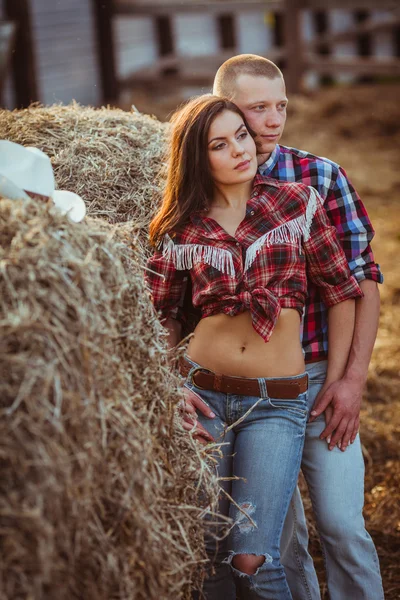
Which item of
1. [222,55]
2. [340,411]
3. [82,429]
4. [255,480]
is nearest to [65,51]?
[222,55]

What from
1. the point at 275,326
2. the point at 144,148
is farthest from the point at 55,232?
the point at 144,148

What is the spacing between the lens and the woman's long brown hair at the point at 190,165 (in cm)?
263

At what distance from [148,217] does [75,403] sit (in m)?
1.37

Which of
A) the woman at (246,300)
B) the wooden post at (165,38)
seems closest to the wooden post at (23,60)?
the wooden post at (165,38)

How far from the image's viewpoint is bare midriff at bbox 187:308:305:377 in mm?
2523

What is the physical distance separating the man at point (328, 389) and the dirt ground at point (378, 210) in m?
0.52

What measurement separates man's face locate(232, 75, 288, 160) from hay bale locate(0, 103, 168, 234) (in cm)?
53

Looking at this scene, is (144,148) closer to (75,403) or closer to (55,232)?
(55,232)

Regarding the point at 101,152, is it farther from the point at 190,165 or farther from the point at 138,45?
the point at 138,45

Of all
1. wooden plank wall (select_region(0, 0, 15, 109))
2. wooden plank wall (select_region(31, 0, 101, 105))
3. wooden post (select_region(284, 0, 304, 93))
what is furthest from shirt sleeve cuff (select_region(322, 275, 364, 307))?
wooden post (select_region(284, 0, 304, 93))

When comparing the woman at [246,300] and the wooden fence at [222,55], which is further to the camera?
the wooden fence at [222,55]

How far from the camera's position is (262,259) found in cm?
256

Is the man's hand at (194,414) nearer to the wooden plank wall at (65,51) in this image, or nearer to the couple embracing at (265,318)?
the couple embracing at (265,318)

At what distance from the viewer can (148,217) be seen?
296cm
